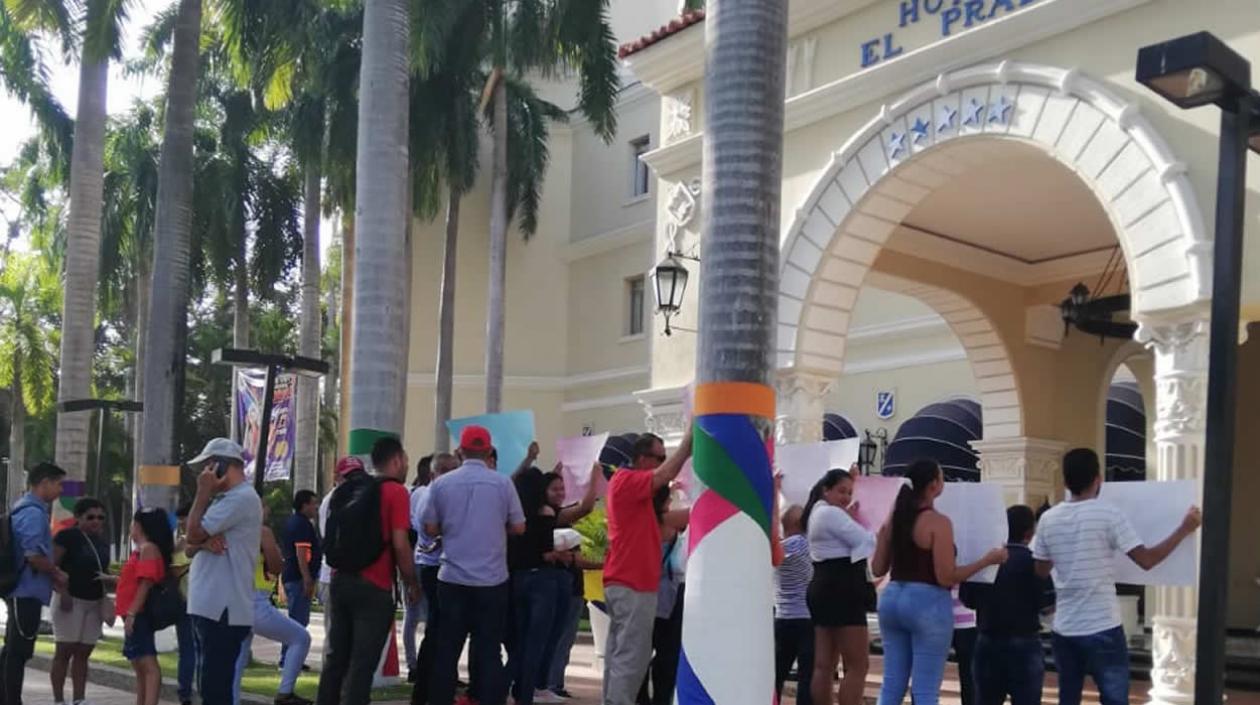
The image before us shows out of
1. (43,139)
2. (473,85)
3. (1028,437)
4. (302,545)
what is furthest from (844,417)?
(43,139)

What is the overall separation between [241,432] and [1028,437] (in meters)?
9.82

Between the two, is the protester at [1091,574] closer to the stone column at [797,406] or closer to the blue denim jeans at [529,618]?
the blue denim jeans at [529,618]

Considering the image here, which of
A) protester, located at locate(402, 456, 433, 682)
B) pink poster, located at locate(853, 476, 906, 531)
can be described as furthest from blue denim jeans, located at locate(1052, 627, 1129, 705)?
protester, located at locate(402, 456, 433, 682)

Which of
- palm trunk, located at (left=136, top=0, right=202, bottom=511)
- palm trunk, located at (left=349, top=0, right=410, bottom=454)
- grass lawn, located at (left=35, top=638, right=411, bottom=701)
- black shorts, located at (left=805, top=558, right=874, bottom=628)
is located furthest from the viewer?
palm trunk, located at (left=136, top=0, right=202, bottom=511)

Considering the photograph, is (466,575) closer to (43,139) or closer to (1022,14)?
(1022,14)

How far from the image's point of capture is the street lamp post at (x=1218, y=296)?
5.82m

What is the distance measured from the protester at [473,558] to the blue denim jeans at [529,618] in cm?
84

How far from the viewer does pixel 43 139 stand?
27812 millimetres

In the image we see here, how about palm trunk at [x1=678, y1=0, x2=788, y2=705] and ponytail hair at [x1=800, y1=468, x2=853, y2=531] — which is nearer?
palm trunk at [x1=678, y1=0, x2=788, y2=705]

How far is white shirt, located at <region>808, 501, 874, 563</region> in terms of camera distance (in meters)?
8.48

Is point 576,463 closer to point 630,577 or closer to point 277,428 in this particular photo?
point 630,577

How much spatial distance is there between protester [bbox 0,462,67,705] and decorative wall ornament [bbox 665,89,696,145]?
859 centimetres

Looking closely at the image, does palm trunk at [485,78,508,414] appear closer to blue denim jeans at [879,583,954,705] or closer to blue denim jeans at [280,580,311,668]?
blue denim jeans at [280,580,311,668]

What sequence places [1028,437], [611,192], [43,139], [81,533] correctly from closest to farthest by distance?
[81,533], [1028,437], [43,139], [611,192]
